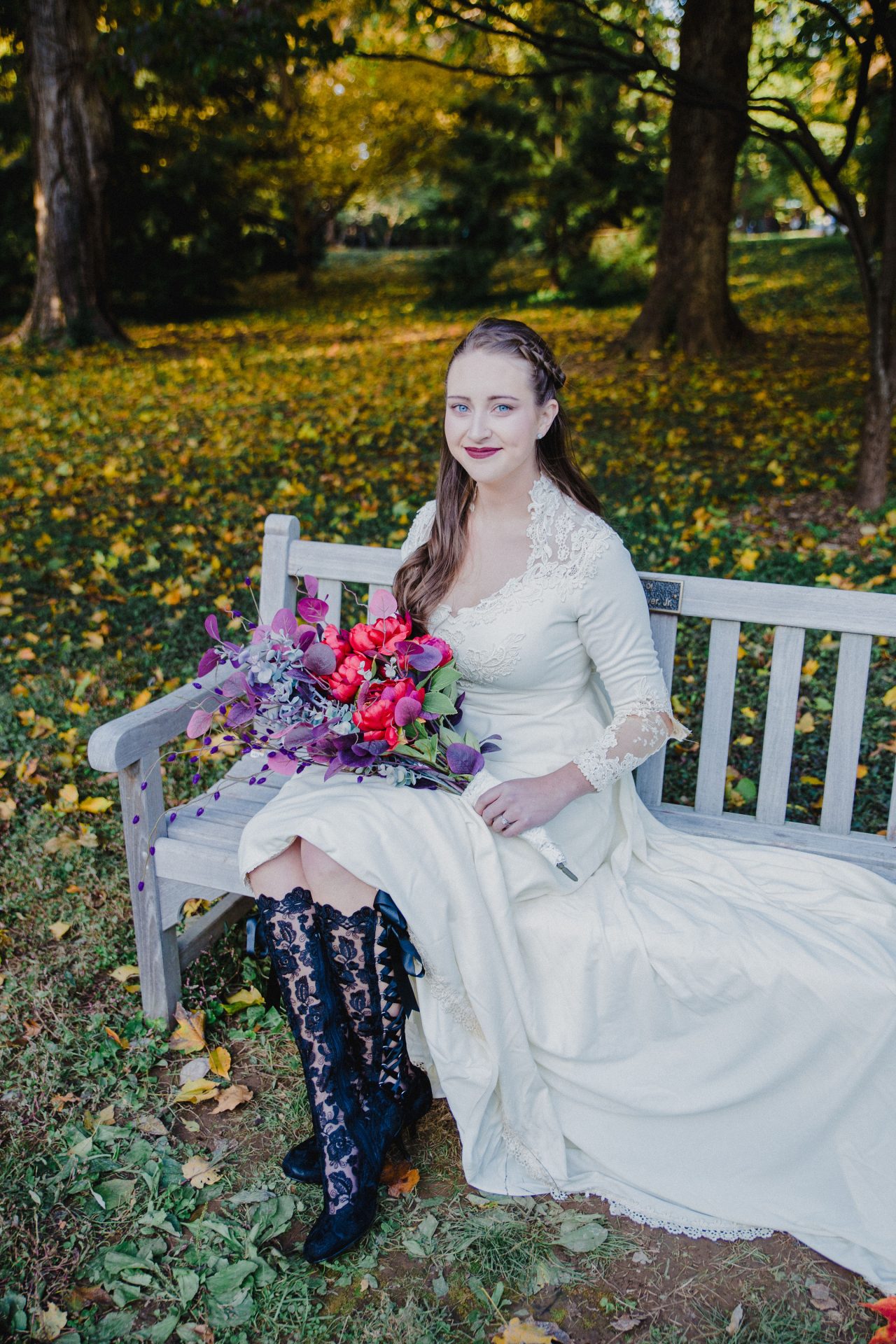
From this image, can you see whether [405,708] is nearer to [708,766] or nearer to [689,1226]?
[708,766]

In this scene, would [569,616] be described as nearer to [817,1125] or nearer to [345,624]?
[817,1125]

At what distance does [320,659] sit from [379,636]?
0.48 ft

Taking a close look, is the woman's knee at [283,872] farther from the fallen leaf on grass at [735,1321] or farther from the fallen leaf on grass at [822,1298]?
the fallen leaf on grass at [822,1298]

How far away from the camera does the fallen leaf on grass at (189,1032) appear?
9.52 feet

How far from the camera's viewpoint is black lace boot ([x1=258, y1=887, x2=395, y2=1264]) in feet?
7.39

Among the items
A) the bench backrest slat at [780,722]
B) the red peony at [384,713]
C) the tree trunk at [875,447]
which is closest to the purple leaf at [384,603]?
the red peony at [384,713]

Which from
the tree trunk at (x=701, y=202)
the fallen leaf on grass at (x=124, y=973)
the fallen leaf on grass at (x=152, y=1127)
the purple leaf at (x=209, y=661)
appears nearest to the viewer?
the purple leaf at (x=209, y=661)

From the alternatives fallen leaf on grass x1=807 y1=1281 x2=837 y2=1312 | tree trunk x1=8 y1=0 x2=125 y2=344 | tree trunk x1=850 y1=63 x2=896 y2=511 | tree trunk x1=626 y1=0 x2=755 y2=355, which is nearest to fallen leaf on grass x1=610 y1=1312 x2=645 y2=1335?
fallen leaf on grass x1=807 y1=1281 x2=837 y2=1312

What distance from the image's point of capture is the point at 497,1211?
93.6 inches

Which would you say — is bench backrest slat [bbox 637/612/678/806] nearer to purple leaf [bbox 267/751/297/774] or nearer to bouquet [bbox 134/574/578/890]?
bouquet [bbox 134/574/578/890]

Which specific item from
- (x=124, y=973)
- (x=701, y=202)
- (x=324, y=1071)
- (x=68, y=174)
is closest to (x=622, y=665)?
(x=324, y=1071)

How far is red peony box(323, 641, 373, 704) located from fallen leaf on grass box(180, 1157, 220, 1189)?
1.24 metres

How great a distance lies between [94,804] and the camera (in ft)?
13.1

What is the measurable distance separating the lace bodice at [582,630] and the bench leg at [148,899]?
0.94 meters
